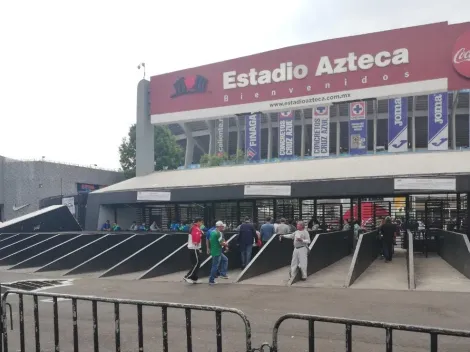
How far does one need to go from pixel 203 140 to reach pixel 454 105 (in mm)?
34949

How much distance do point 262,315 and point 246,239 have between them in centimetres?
623

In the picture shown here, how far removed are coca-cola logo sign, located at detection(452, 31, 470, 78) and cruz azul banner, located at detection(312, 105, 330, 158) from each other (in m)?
29.4

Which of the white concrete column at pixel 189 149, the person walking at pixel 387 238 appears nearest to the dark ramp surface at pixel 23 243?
the person walking at pixel 387 238

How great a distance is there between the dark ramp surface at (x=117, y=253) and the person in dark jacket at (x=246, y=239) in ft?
11.9

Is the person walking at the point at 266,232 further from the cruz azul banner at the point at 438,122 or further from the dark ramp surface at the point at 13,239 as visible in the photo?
the cruz azul banner at the point at 438,122

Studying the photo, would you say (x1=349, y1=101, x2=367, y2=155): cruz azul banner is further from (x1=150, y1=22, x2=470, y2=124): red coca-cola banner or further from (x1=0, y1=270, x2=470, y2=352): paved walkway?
(x1=0, y1=270, x2=470, y2=352): paved walkway

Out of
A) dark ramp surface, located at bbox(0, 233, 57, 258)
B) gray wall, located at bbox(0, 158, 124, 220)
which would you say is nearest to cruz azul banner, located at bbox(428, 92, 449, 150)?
dark ramp surface, located at bbox(0, 233, 57, 258)

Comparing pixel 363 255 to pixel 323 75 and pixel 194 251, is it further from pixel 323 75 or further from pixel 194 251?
pixel 323 75

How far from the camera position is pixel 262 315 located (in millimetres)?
8156

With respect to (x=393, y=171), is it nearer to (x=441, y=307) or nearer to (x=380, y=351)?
(x=441, y=307)

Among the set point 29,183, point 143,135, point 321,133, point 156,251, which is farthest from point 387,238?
point 29,183

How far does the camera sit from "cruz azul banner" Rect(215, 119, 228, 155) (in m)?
59.4

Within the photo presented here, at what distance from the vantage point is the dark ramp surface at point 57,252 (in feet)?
59.4

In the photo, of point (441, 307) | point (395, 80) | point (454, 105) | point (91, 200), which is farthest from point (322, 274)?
Answer: point (454, 105)
